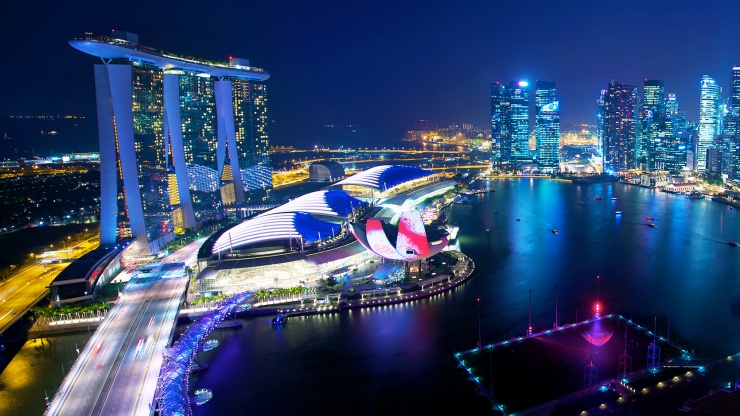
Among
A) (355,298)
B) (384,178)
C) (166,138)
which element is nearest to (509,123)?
(384,178)

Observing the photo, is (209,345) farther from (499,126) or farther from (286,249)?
(499,126)

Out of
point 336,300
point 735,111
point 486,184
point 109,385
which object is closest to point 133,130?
point 336,300

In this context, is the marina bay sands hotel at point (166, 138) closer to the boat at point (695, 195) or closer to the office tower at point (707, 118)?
the boat at point (695, 195)

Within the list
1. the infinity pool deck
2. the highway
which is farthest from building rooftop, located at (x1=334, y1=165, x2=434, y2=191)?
the infinity pool deck

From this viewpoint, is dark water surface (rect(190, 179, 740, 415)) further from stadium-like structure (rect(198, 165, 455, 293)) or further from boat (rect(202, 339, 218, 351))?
stadium-like structure (rect(198, 165, 455, 293))

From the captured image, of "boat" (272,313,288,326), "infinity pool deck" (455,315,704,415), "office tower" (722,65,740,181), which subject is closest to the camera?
"infinity pool deck" (455,315,704,415)

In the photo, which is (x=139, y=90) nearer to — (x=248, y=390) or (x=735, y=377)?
(x=248, y=390)

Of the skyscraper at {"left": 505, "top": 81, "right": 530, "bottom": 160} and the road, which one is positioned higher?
the skyscraper at {"left": 505, "top": 81, "right": 530, "bottom": 160}

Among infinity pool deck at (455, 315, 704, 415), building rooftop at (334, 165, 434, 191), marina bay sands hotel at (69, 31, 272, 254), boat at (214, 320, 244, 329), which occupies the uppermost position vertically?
marina bay sands hotel at (69, 31, 272, 254)
